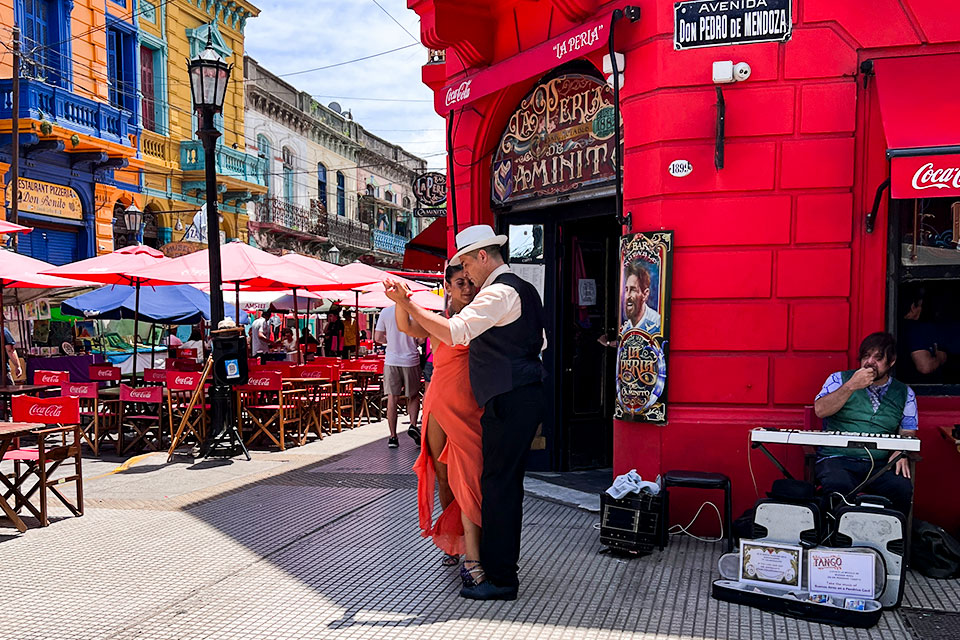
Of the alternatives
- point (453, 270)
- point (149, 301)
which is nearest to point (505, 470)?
point (453, 270)

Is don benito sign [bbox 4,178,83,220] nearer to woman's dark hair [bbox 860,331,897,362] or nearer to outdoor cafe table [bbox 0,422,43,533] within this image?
outdoor cafe table [bbox 0,422,43,533]

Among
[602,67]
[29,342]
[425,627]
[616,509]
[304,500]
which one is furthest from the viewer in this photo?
[29,342]

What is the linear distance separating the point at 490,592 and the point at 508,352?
1.35 metres

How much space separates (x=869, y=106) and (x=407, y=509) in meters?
4.68

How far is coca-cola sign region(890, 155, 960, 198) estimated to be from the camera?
16.5ft

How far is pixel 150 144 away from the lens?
76.5 ft

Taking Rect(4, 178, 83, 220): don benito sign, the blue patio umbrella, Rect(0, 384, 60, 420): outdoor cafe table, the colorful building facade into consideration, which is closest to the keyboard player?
Rect(0, 384, 60, 420): outdoor cafe table

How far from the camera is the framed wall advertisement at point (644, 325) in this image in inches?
238

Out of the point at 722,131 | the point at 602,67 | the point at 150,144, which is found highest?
the point at 150,144

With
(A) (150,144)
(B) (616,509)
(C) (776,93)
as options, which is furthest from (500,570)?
(A) (150,144)

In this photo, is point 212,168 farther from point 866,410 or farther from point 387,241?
point 387,241

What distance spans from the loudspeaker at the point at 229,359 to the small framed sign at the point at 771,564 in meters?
6.50

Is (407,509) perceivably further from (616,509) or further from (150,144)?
(150,144)

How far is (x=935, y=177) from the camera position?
5.06 metres
